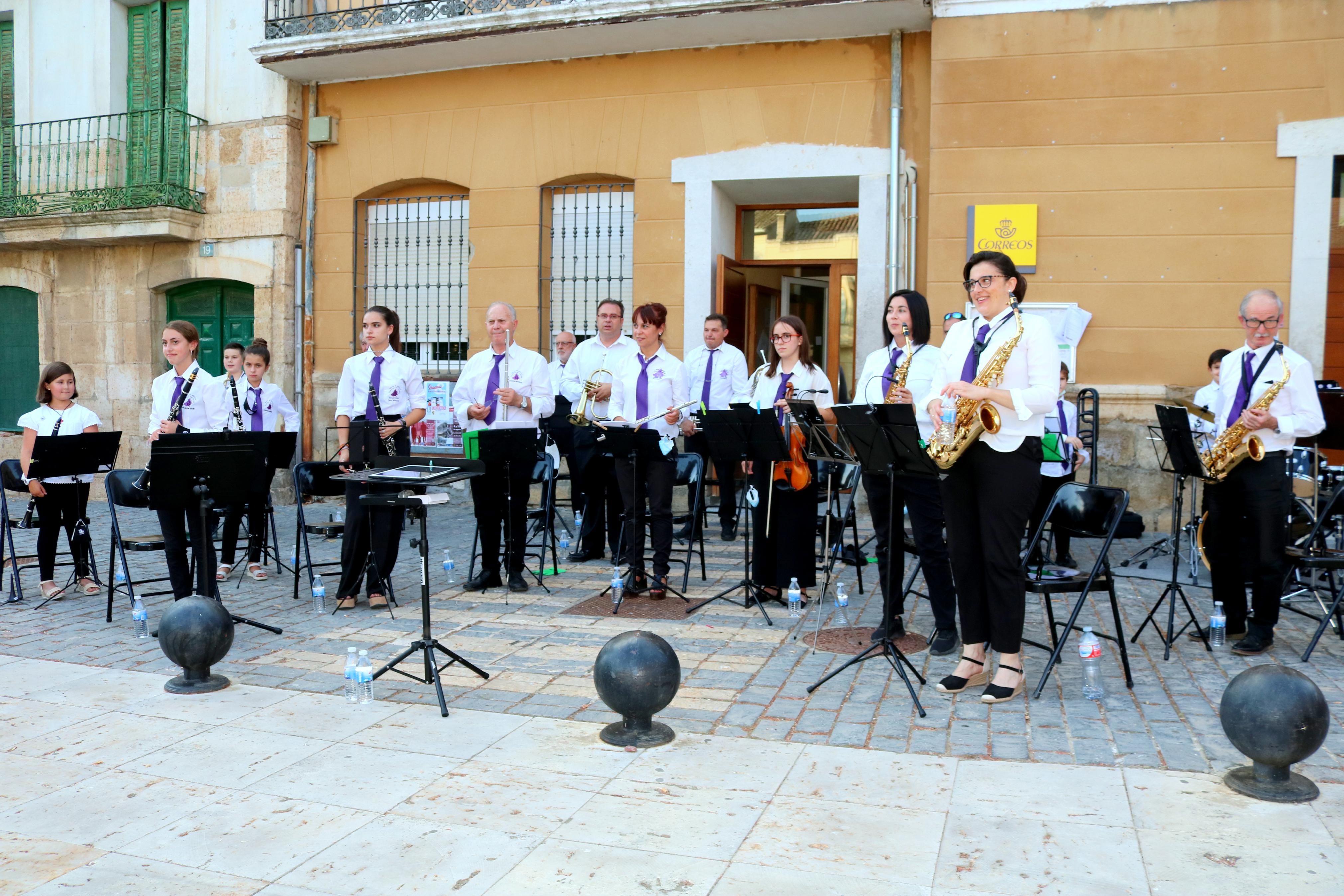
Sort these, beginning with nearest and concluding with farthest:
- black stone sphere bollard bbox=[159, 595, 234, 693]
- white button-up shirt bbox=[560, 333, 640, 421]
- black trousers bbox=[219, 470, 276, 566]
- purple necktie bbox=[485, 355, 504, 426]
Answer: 1. black stone sphere bollard bbox=[159, 595, 234, 693]
2. purple necktie bbox=[485, 355, 504, 426]
3. black trousers bbox=[219, 470, 276, 566]
4. white button-up shirt bbox=[560, 333, 640, 421]

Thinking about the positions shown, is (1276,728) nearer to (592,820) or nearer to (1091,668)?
(1091,668)

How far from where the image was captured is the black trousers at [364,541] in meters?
7.03

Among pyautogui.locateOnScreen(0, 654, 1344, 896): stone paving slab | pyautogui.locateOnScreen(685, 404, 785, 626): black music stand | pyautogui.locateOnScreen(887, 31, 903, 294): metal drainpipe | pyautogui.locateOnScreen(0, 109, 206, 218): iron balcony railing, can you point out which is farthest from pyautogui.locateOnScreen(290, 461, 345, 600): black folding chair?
pyautogui.locateOnScreen(0, 109, 206, 218): iron balcony railing

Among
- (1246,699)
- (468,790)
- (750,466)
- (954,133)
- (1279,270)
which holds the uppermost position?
(954,133)

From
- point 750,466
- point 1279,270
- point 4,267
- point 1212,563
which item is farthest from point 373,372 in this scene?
point 4,267

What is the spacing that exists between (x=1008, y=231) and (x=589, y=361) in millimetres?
4107

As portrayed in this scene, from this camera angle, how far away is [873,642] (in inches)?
231

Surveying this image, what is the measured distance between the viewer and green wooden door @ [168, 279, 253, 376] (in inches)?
530

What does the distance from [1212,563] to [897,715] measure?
252 cm

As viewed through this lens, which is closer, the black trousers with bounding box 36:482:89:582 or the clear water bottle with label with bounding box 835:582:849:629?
the clear water bottle with label with bounding box 835:582:849:629

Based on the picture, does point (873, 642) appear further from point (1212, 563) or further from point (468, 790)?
point (468, 790)

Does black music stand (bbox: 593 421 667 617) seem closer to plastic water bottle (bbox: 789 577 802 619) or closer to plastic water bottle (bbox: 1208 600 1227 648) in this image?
plastic water bottle (bbox: 789 577 802 619)

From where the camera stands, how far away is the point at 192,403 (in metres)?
7.00

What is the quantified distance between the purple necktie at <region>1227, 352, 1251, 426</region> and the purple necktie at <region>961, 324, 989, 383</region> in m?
1.94
